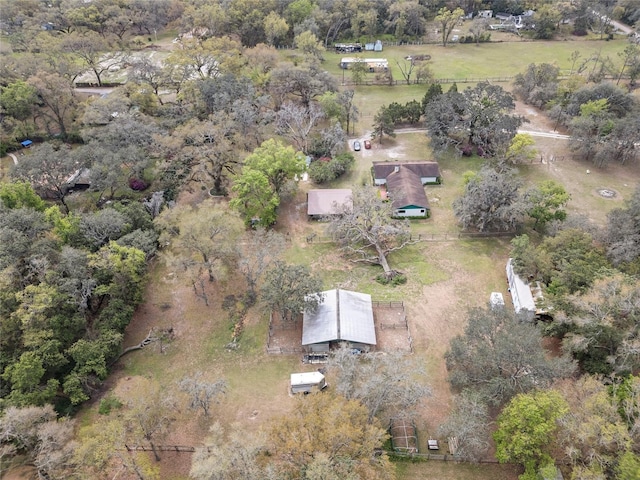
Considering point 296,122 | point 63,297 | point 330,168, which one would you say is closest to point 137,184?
point 296,122

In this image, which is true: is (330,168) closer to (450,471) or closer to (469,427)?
(469,427)

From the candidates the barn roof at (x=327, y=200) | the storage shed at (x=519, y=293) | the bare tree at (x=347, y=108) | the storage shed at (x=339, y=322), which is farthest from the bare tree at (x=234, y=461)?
the bare tree at (x=347, y=108)

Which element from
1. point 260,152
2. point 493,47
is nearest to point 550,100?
point 493,47

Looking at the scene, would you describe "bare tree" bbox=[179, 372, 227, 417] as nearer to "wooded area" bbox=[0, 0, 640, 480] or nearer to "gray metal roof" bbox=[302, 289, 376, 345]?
"wooded area" bbox=[0, 0, 640, 480]

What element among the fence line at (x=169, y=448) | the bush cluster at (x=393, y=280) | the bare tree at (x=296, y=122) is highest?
the bare tree at (x=296, y=122)

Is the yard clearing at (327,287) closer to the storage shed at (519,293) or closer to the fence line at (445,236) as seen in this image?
the fence line at (445,236)

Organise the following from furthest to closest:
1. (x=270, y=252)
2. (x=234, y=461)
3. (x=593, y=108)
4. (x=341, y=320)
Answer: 1. (x=593, y=108)
2. (x=270, y=252)
3. (x=341, y=320)
4. (x=234, y=461)

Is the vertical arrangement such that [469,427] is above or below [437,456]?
above

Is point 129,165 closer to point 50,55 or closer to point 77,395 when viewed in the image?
point 77,395
